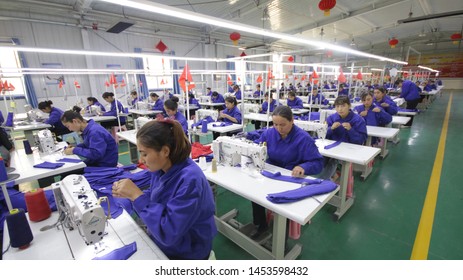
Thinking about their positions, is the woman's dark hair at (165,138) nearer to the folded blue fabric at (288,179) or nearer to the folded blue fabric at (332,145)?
the folded blue fabric at (288,179)

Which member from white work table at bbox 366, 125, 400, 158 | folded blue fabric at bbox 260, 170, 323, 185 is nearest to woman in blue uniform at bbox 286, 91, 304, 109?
white work table at bbox 366, 125, 400, 158

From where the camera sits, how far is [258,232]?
2742 mm

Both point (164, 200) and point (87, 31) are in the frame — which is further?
point (87, 31)

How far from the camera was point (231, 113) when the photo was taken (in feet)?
19.4

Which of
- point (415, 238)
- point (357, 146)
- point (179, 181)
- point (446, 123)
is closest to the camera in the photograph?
point (179, 181)

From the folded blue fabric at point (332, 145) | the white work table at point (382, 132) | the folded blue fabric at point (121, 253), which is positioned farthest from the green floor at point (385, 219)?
the folded blue fabric at point (121, 253)

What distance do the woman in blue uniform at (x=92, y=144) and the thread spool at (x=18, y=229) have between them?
178 centimetres

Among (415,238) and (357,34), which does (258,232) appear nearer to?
(415,238)

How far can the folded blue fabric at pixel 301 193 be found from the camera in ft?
6.28

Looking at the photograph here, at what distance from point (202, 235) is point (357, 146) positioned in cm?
308

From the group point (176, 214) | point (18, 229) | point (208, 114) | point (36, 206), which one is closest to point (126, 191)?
point (176, 214)

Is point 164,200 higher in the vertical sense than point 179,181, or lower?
lower
